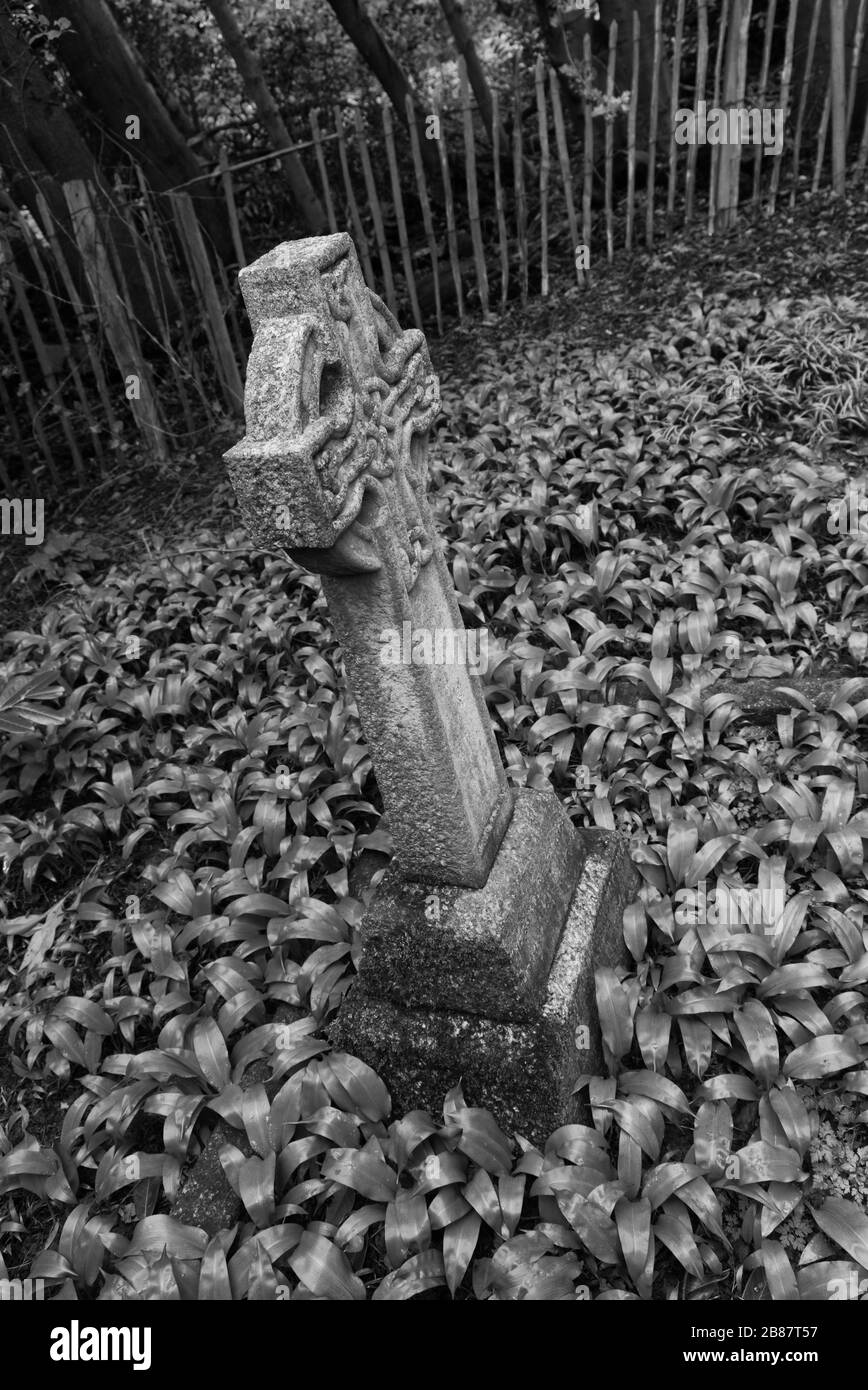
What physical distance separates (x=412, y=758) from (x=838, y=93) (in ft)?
22.7

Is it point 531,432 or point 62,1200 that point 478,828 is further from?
point 531,432

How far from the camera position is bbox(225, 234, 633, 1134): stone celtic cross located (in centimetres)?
192

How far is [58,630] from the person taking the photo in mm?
5164

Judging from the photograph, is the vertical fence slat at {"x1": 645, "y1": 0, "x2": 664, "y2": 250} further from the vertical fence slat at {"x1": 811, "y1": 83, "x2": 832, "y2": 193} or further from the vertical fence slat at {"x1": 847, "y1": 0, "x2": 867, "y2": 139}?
the vertical fence slat at {"x1": 847, "y1": 0, "x2": 867, "y2": 139}

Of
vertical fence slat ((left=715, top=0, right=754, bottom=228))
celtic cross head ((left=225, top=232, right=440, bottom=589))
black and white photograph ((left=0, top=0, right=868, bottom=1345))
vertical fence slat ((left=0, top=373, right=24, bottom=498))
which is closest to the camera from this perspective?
celtic cross head ((left=225, top=232, right=440, bottom=589))

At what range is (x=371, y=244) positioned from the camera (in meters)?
8.45

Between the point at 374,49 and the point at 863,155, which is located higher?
the point at 374,49

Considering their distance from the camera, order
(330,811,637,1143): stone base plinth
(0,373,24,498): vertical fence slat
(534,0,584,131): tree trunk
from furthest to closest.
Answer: (534,0,584,131): tree trunk
(0,373,24,498): vertical fence slat
(330,811,637,1143): stone base plinth

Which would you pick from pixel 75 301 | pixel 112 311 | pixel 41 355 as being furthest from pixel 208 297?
pixel 41 355

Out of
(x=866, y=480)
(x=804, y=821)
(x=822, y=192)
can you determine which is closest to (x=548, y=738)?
(x=804, y=821)

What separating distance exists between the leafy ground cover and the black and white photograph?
0.7 inches

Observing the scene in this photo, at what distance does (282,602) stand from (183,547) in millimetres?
1104

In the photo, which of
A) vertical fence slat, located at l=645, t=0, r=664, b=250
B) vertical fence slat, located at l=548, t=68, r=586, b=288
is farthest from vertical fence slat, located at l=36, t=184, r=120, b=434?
vertical fence slat, located at l=645, t=0, r=664, b=250

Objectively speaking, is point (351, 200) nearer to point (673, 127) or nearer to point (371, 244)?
point (371, 244)
